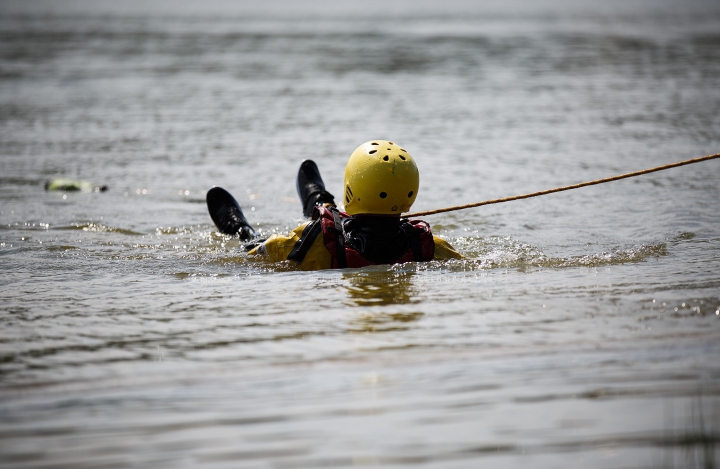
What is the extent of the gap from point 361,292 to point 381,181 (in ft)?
3.13

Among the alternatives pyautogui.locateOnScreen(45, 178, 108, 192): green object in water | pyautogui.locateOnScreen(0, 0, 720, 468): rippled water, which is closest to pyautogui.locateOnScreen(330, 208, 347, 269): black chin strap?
pyautogui.locateOnScreen(0, 0, 720, 468): rippled water

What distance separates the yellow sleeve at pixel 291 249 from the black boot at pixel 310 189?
1785mm

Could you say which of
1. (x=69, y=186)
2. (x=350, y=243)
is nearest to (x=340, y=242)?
(x=350, y=243)

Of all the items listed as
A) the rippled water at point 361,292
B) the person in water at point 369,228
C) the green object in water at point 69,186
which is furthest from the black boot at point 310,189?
the green object in water at point 69,186

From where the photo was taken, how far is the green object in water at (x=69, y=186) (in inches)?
407

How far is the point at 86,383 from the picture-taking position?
3.99 m

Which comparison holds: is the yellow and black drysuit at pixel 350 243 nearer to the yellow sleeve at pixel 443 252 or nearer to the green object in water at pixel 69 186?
the yellow sleeve at pixel 443 252

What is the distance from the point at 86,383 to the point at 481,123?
1248 cm

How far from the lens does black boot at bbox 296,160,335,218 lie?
8.27 m

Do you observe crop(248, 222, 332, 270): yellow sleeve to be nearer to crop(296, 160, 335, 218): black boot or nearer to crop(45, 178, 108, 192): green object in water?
crop(296, 160, 335, 218): black boot

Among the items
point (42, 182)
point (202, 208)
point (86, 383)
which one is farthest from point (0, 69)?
point (86, 383)

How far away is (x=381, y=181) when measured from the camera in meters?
6.11

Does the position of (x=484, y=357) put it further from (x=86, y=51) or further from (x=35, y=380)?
(x=86, y=51)

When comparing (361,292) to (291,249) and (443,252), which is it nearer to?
(291,249)
